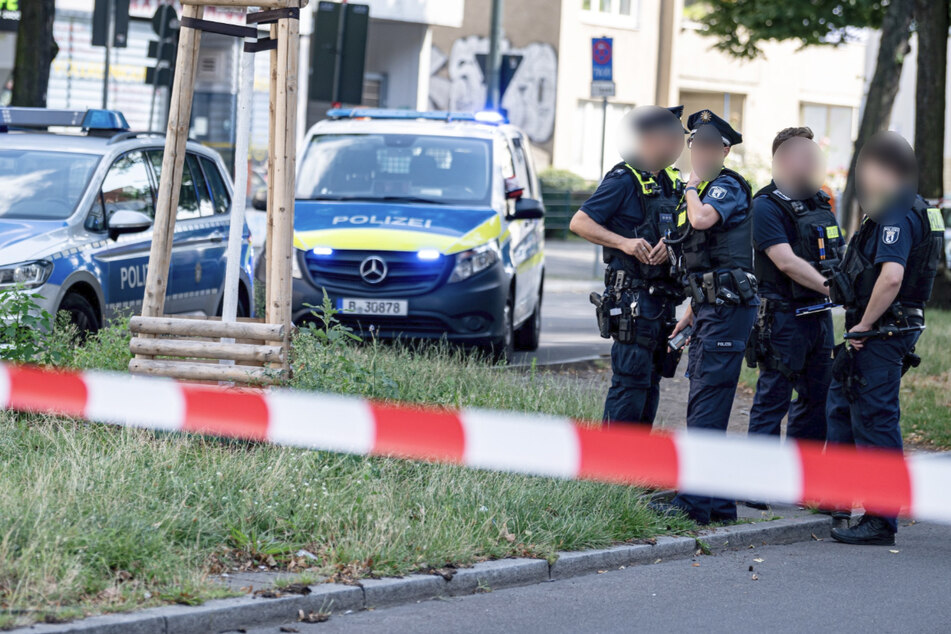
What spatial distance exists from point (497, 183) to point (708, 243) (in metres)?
5.14

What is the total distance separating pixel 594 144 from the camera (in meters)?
39.4

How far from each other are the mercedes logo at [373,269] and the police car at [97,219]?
0.99m

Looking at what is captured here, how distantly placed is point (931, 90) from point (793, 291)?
43.4ft

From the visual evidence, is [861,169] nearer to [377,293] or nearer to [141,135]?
[377,293]

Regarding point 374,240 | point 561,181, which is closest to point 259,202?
point 374,240

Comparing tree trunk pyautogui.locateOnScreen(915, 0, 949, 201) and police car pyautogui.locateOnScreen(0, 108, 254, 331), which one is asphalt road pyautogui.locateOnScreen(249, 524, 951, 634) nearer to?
police car pyautogui.locateOnScreen(0, 108, 254, 331)

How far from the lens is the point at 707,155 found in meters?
6.98

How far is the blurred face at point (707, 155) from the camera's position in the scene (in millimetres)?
6980

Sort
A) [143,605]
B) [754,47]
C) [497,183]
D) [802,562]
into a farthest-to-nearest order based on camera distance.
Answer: [754,47]
[497,183]
[802,562]
[143,605]

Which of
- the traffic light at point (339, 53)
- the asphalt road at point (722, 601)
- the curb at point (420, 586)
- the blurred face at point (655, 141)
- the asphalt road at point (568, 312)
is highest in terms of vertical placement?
the traffic light at point (339, 53)

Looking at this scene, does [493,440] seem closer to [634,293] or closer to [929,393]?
[634,293]

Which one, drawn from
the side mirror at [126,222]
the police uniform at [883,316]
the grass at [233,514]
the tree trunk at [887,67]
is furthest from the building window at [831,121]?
the grass at [233,514]

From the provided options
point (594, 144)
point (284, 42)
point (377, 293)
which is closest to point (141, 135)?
point (377, 293)

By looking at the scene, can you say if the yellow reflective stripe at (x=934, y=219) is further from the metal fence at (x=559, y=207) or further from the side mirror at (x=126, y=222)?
the metal fence at (x=559, y=207)
